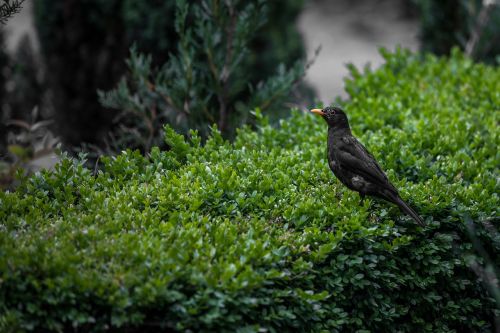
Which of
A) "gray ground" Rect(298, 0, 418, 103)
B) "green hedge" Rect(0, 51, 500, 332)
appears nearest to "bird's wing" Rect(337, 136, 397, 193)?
"green hedge" Rect(0, 51, 500, 332)

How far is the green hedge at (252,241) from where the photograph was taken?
10.4 ft

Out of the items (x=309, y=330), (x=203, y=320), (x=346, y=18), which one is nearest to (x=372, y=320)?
(x=309, y=330)

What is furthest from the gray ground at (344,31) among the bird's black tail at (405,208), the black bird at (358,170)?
the bird's black tail at (405,208)

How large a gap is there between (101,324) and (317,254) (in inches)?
48.9

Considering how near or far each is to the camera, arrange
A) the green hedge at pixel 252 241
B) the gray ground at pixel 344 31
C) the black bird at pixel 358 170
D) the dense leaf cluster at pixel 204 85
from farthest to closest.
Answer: the gray ground at pixel 344 31 < the dense leaf cluster at pixel 204 85 < the black bird at pixel 358 170 < the green hedge at pixel 252 241

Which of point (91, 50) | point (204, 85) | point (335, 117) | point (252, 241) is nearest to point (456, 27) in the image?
point (204, 85)

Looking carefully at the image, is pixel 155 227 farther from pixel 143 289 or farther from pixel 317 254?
pixel 317 254

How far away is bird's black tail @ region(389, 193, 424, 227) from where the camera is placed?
4.02 metres

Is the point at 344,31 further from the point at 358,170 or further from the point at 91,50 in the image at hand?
the point at 358,170

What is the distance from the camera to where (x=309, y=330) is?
11.9ft

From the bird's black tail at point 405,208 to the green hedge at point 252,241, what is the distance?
13cm

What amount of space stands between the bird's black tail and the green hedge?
0.13 meters

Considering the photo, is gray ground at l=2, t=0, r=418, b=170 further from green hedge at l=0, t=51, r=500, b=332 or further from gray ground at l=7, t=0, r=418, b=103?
green hedge at l=0, t=51, r=500, b=332

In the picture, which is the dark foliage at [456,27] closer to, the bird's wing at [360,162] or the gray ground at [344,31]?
the gray ground at [344,31]
